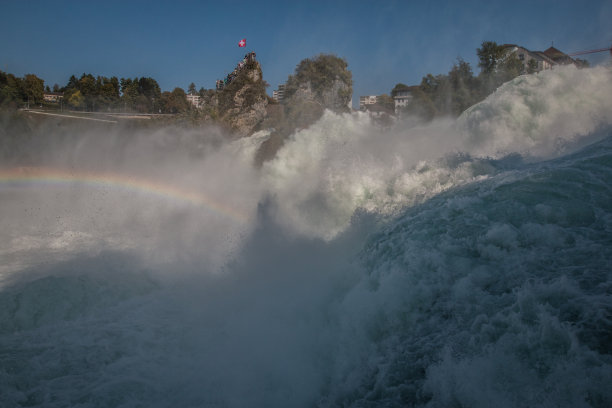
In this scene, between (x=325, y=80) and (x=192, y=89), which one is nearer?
(x=325, y=80)

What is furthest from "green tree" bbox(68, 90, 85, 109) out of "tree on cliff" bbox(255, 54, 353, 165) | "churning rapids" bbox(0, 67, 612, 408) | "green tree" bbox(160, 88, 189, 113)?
"churning rapids" bbox(0, 67, 612, 408)

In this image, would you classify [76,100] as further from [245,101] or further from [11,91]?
[245,101]

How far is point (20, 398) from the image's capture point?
468 centimetres

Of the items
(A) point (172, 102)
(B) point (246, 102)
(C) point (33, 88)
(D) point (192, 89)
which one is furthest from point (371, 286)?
(D) point (192, 89)

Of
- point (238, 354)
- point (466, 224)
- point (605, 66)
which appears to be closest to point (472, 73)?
point (605, 66)

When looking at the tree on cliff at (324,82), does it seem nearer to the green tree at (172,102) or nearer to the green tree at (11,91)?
the green tree at (172,102)

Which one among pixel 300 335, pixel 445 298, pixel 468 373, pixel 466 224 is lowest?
pixel 300 335

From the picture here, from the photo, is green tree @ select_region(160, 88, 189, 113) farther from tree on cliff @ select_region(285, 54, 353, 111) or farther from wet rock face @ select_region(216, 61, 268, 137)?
wet rock face @ select_region(216, 61, 268, 137)

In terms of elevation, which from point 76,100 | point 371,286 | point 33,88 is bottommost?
point 371,286

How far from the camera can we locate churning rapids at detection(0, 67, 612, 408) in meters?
3.46

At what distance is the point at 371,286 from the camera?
5707 millimetres

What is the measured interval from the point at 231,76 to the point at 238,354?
1232 inches

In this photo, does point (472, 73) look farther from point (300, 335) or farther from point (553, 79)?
point (300, 335)

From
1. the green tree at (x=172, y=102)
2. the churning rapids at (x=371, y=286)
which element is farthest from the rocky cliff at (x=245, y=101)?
the green tree at (x=172, y=102)
